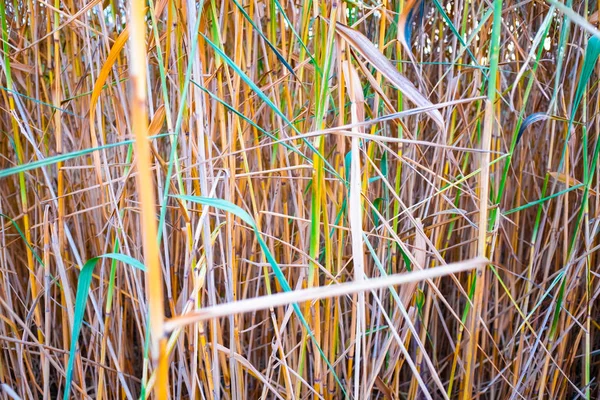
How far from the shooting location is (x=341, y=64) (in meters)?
0.53

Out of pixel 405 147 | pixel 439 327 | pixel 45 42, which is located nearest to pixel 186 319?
pixel 405 147

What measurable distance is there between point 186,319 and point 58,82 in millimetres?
510

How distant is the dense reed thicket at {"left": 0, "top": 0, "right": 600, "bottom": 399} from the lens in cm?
52

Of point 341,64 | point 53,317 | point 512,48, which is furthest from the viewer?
point 512,48

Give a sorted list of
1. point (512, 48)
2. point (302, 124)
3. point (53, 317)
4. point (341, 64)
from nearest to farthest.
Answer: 1. point (341, 64)
2. point (302, 124)
3. point (53, 317)
4. point (512, 48)

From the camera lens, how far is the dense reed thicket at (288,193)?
1.71 feet

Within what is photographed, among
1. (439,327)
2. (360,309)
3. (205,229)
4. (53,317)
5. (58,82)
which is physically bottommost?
(439,327)

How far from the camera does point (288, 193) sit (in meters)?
0.93

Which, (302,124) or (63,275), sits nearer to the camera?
(63,275)

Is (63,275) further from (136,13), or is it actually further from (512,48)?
(512,48)

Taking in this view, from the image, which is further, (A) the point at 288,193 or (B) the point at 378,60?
(A) the point at 288,193

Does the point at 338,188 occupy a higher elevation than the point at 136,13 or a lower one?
lower

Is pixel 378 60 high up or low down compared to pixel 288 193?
up

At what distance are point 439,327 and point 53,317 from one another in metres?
0.75
